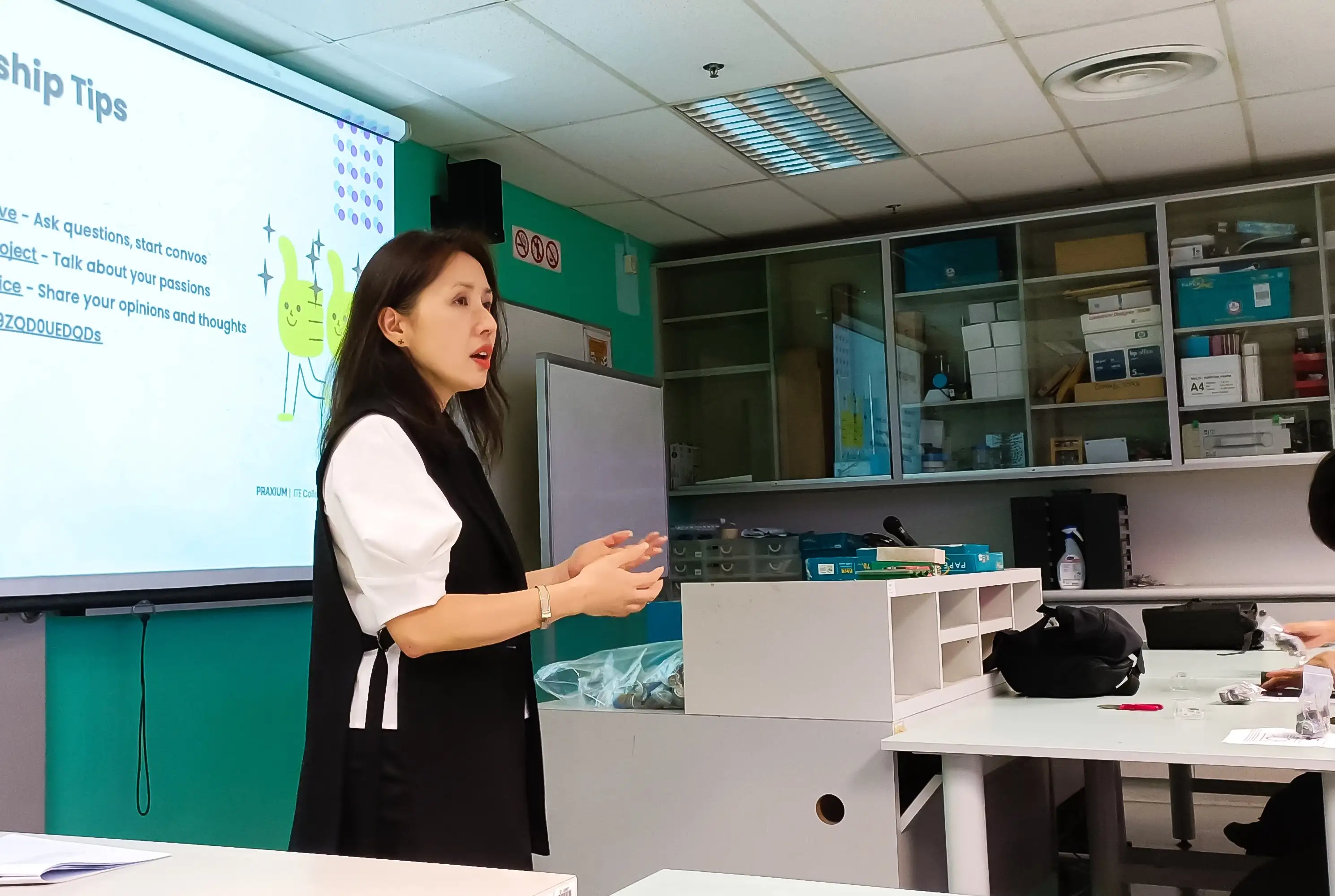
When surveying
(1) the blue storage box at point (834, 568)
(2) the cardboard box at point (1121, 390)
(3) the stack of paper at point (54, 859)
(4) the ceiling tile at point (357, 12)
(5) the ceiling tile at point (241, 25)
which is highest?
(5) the ceiling tile at point (241, 25)

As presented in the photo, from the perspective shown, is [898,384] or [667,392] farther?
[667,392]

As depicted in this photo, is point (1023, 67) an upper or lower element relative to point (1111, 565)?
upper

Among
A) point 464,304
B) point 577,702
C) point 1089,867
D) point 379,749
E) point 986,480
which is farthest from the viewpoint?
point 986,480

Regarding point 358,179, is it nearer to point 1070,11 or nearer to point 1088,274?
point 1070,11

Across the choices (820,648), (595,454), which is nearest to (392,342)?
(820,648)

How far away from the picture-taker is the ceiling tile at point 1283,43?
10.8 feet

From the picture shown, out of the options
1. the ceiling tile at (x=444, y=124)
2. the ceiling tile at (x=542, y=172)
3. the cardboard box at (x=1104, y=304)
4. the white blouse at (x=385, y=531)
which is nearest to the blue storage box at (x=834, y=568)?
the white blouse at (x=385, y=531)

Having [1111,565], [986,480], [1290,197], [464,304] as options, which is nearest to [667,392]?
[986,480]

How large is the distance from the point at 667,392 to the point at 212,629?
291cm

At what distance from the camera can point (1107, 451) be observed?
189 inches

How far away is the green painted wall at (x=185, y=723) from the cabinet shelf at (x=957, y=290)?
231 centimetres

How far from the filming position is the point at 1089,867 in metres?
2.74

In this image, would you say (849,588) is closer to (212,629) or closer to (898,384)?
(212,629)

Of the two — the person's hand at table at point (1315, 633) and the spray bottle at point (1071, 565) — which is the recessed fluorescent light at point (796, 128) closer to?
the spray bottle at point (1071, 565)
